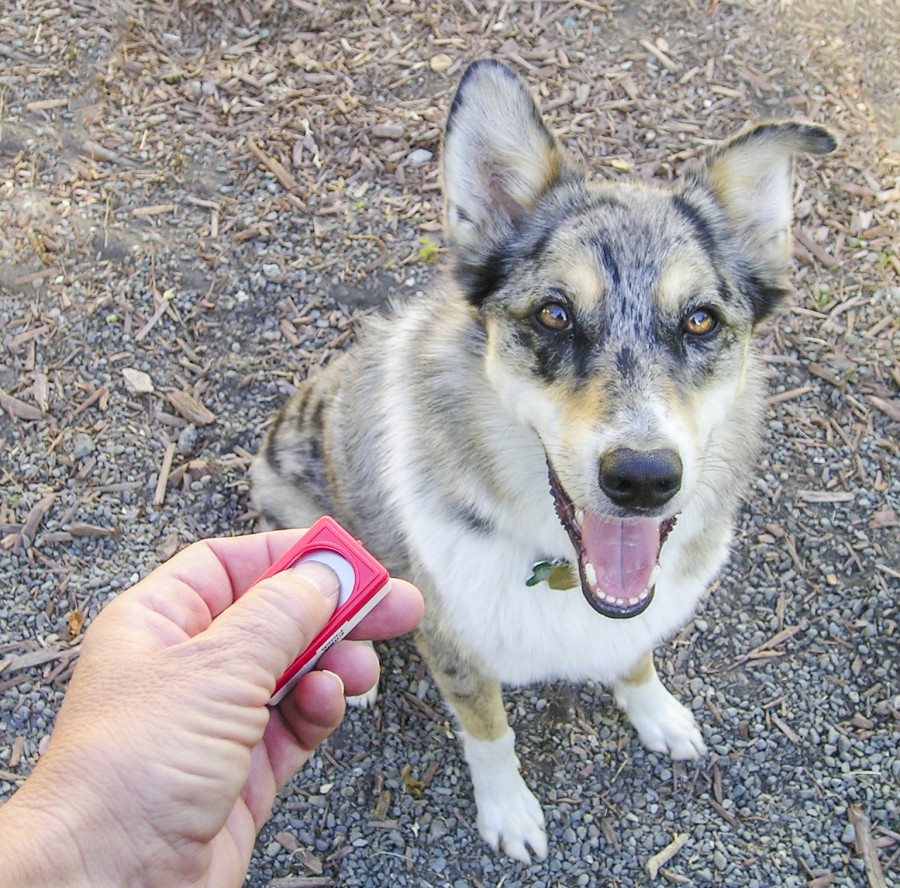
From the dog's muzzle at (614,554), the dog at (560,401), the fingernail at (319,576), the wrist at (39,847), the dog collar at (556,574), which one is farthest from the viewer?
the dog collar at (556,574)

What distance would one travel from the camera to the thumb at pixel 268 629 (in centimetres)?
229

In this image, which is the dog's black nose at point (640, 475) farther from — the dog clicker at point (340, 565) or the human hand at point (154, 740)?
the human hand at point (154, 740)

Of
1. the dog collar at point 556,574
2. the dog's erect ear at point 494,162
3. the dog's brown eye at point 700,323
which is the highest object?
the dog's erect ear at point 494,162

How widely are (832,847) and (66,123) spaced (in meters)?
6.22

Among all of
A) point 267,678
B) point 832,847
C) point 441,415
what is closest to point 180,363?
point 441,415

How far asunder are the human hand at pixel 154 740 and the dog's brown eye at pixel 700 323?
1.45 meters

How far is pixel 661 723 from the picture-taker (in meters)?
4.20

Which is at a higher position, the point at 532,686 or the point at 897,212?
the point at 897,212

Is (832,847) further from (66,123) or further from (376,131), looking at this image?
(66,123)

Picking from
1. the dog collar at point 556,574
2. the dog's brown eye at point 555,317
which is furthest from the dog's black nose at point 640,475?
the dog collar at point 556,574

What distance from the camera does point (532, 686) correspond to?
175 inches

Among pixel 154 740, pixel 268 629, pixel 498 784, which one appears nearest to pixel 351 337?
pixel 498 784

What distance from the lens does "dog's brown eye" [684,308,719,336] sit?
2961 millimetres

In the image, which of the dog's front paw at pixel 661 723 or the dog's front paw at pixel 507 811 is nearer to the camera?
the dog's front paw at pixel 507 811
